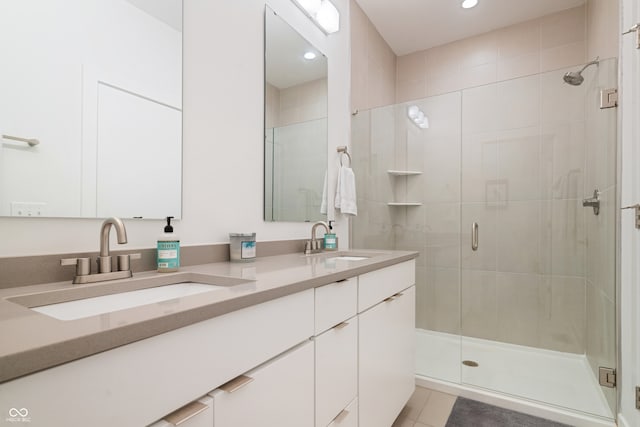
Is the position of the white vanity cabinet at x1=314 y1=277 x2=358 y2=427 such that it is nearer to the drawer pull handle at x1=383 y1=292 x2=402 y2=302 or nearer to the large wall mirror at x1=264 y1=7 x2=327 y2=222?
the drawer pull handle at x1=383 y1=292 x2=402 y2=302

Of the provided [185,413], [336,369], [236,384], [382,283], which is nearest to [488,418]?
[382,283]

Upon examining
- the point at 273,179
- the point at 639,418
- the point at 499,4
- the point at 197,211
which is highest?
the point at 499,4

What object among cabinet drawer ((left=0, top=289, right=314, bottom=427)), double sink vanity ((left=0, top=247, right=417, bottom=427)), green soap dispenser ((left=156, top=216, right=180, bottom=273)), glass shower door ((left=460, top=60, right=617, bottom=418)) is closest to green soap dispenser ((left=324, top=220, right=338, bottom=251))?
double sink vanity ((left=0, top=247, right=417, bottom=427))

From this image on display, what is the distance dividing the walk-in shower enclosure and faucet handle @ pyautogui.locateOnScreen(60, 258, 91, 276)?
175 cm

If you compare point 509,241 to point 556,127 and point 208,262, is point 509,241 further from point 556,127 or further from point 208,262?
point 208,262

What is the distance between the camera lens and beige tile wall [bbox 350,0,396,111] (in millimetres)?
2484

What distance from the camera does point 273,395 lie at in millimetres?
760

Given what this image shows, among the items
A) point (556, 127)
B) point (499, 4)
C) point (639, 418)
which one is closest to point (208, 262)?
point (639, 418)

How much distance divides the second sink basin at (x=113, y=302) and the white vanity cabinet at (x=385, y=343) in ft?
1.95

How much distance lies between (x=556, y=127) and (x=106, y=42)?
103 inches

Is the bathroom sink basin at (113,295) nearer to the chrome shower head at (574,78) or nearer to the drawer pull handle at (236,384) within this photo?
the drawer pull handle at (236,384)

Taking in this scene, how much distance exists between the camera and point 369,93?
2.73 m

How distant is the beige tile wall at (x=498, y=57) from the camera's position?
8.50 feet

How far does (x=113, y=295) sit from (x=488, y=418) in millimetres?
1862
